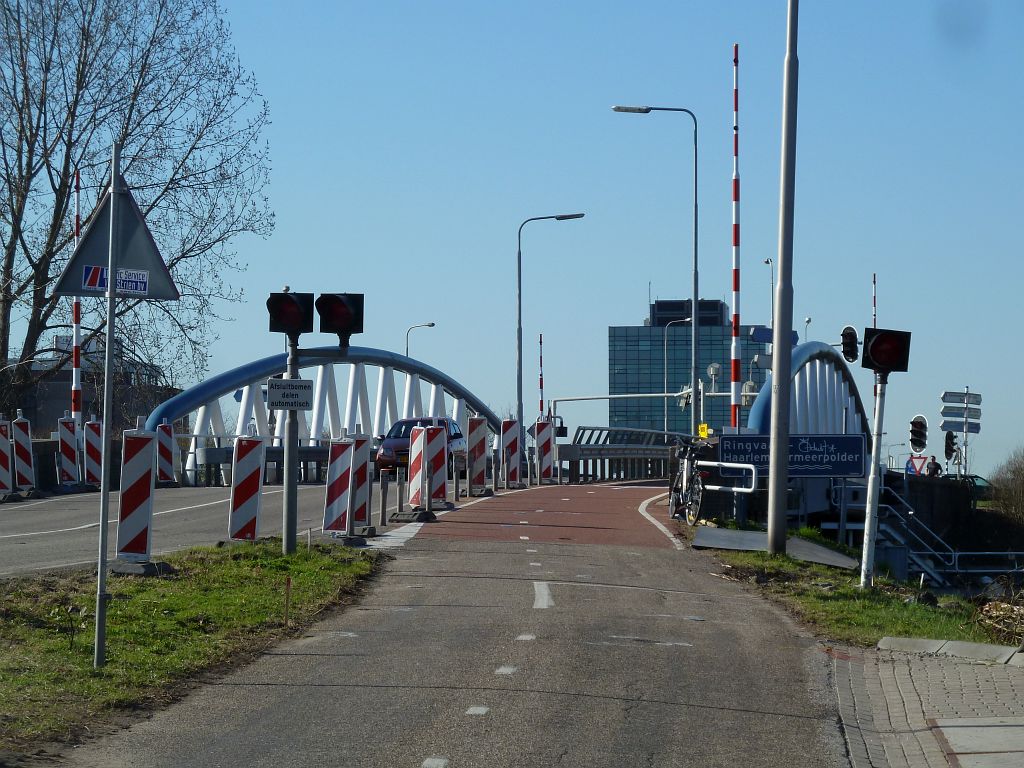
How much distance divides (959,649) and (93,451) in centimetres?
2118

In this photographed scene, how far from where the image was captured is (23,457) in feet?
83.7

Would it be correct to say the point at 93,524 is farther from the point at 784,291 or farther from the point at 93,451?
the point at 784,291

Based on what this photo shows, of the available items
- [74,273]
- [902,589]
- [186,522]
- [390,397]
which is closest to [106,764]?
[74,273]

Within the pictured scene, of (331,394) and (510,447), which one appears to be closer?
(510,447)

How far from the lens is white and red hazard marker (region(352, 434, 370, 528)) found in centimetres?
1591

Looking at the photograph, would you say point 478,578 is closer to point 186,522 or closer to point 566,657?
point 566,657

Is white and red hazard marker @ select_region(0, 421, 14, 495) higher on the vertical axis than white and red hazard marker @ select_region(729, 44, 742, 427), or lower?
lower

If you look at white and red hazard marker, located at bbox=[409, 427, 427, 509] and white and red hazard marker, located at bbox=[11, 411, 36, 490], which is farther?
white and red hazard marker, located at bbox=[11, 411, 36, 490]

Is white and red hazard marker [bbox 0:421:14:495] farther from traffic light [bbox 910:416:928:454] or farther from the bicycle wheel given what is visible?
traffic light [bbox 910:416:928:454]

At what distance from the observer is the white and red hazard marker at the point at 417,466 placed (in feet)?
64.8

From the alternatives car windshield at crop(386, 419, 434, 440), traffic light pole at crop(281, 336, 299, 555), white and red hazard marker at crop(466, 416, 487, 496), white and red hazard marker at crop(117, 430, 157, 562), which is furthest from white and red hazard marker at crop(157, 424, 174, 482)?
white and red hazard marker at crop(117, 430, 157, 562)

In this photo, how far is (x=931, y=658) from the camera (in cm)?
939

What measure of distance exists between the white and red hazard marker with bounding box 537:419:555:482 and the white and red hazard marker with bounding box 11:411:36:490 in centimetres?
1270

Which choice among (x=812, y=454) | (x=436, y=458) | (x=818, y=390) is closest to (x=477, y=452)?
(x=436, y=458)
